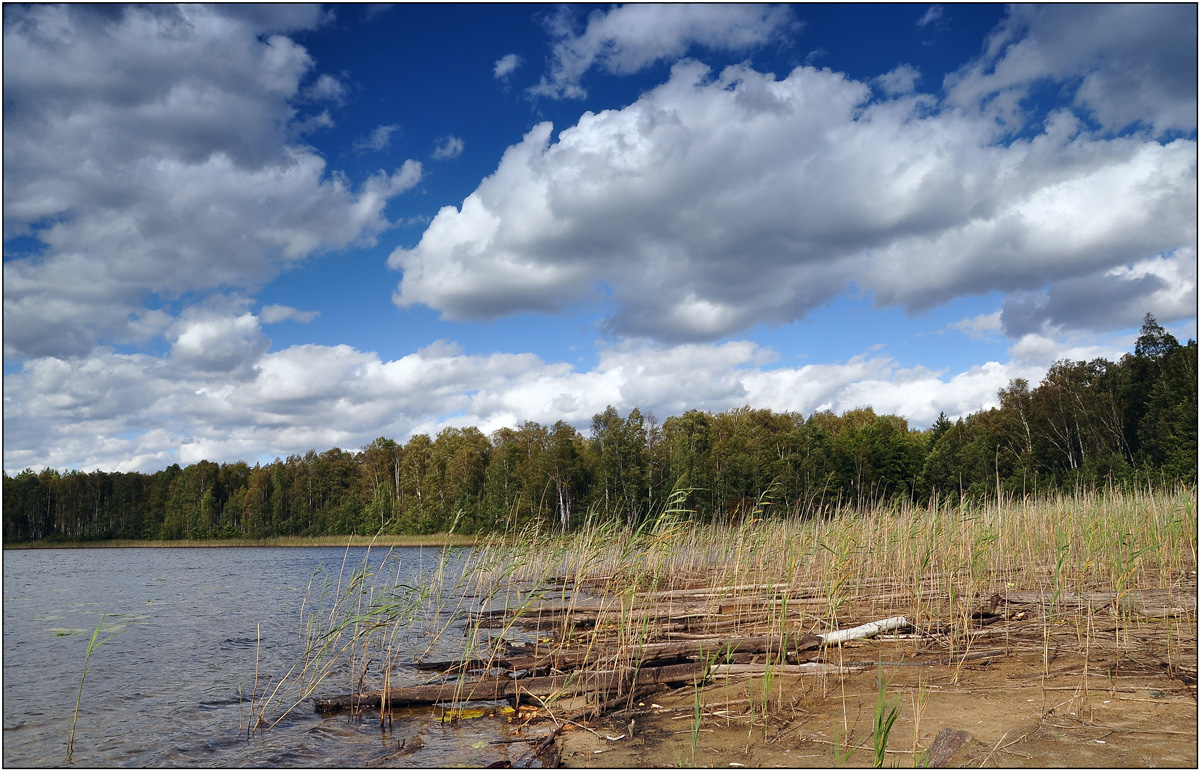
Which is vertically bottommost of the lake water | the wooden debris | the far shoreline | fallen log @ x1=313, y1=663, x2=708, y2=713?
the far shoreline

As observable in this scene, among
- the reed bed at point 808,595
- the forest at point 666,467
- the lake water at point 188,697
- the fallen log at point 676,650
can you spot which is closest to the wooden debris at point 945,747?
the reed bed at point 808,595

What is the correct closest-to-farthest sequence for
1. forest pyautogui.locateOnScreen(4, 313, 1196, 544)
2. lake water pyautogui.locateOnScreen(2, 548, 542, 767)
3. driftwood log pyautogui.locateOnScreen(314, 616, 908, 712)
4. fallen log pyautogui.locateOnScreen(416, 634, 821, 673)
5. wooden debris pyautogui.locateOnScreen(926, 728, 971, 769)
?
wooden debris pyautogui.locateOnScreen(926, 728, 971, 769) < lake water pyautogui.locateOnScreen(2, 548, 542, 767) < driftwood log pyautogui.locateOnScreen(314, 616, 908, 712) < fallen log pyautogui.locateOnScreen(416, 634, 821, 673) < forest pyautogui.locateOnScreen(4, 313, 1196, 544)

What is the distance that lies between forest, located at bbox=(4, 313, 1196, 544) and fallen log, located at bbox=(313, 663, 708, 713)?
25829mm

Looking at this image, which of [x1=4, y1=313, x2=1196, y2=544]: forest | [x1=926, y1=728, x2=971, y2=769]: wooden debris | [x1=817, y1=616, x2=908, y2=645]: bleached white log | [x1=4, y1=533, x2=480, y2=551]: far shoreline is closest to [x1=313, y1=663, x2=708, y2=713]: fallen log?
[x1=817, y1=616, x2=908, y2=645]: bleached white log

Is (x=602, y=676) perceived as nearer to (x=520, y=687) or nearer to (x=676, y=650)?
(x=520, y=687)

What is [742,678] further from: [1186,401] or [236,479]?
[236,479]

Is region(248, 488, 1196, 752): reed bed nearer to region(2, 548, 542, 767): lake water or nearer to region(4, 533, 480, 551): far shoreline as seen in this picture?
region(2, 548, 542, 767): lake water

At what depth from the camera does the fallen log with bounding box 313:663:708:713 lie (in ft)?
21.5

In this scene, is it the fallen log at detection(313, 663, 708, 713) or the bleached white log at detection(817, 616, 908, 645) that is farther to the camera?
the bleached white log at detection(817, 616, 908, 645)

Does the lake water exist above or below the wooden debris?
below

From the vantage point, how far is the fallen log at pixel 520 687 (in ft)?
21.5

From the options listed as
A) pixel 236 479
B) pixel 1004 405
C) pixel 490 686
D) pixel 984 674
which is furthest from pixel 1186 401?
pixel 236 479

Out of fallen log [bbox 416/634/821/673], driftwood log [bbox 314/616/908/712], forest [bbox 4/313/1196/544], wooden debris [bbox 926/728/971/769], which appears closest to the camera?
wooden debris [bbox 926/728/971/769]

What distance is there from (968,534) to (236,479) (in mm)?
90656
